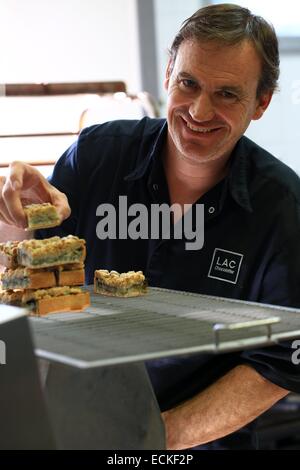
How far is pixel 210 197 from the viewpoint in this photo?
2.67 metres

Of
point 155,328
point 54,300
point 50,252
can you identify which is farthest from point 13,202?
point 155,328

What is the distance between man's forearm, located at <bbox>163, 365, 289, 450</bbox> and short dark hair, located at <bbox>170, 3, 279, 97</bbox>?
895 mm

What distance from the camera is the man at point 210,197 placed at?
2.39 m

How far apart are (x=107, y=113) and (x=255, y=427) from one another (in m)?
1.59

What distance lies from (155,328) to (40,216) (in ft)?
1.87

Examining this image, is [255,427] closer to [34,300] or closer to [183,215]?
[183,215]

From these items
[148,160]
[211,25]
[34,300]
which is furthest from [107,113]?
[34,300]

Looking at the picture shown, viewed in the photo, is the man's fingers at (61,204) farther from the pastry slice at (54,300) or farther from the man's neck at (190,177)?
the man's neck at (190,177)

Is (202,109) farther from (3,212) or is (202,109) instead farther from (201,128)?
(3,212)

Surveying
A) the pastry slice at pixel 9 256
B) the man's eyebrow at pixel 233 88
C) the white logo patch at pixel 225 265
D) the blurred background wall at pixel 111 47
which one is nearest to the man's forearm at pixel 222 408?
the white logo patch at pixel 225 265

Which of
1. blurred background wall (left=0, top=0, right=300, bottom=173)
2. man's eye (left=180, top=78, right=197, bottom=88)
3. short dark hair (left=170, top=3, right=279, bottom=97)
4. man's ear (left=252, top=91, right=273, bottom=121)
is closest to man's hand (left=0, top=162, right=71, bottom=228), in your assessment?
man's eye (left=180, top=78, right=197, bottom=88)

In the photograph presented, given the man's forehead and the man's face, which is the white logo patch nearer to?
the man's face

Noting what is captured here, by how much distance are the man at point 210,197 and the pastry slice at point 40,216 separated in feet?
0.29

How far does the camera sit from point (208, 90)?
98.0 inches
